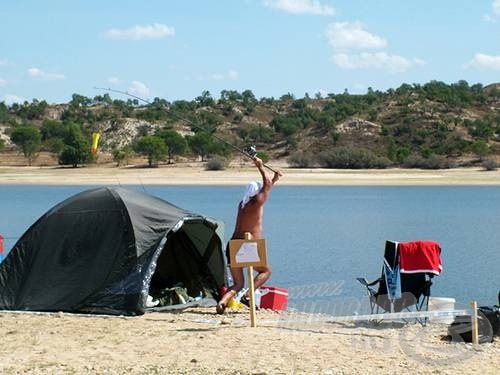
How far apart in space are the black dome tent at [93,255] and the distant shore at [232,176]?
154 ft

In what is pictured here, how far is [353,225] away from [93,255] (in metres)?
22.7

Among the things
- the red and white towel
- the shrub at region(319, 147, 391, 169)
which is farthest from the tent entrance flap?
the shrub at region(319, 147, 391, 169)

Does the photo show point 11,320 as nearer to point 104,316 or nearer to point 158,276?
point 104,316

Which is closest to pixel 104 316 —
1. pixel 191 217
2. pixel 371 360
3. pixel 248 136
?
pixel 191 217

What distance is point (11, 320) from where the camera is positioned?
9930 millimetres

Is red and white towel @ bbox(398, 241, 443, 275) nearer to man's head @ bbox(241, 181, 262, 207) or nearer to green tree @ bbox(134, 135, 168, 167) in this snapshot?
man's head @ bbox(241, 181, 262, 207)

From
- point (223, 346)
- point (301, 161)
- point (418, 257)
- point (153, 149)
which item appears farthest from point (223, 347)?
point (301, 161)

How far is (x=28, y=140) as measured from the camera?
81938mm

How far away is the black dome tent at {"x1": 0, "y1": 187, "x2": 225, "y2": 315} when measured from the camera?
10.5 metres

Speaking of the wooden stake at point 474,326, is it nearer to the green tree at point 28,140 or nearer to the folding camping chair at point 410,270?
the folding camping chair at point 410,270

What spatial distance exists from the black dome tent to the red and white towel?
251 cm

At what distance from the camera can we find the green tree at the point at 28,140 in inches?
3157

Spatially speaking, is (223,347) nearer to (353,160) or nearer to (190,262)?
(190,262)

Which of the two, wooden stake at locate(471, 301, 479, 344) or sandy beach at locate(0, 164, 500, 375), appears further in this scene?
wooden stake at locate(471, 301, 479, 344)
